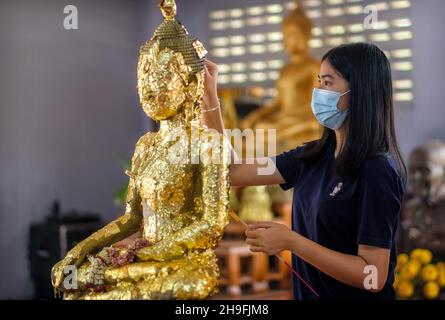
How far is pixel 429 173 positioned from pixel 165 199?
127 inches

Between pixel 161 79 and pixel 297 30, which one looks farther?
pixel 297 30

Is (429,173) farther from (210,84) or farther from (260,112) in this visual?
(210,84)

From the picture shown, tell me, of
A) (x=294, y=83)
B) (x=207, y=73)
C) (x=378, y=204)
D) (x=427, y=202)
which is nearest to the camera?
(x=378, y=204)

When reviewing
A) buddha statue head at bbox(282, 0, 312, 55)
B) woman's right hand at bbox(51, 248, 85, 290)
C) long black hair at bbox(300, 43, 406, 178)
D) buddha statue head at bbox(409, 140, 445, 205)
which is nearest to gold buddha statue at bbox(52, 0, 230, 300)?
woman's right hand at bbox(51, 248, 85, 290)

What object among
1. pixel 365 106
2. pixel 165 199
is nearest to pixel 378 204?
pixel 365 106

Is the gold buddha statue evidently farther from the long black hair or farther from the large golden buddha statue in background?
the large golden buddha statue in background

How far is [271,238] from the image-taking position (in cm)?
161

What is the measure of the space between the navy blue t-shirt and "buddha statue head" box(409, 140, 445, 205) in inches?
116

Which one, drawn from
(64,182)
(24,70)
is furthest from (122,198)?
(24,70)

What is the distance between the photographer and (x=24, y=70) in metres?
5.18

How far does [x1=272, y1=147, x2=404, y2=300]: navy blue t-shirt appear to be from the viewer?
1.60 meters

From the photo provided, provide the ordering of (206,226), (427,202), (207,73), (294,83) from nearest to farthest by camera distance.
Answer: (206,226)
(207,73)
(427,202)
(294,83)

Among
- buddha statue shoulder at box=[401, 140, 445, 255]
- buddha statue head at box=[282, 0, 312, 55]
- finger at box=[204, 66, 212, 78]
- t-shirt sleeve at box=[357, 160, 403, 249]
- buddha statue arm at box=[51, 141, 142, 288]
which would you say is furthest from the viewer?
buddha statue head at box=[282, 0, 312, 55]

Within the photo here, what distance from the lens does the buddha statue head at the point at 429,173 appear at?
4609mm
